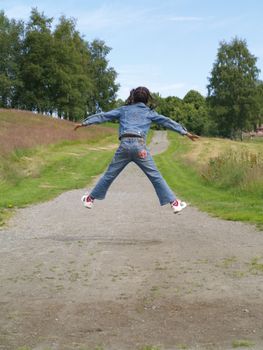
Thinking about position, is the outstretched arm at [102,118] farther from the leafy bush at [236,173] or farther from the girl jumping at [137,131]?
the leafy bush at [236,173]

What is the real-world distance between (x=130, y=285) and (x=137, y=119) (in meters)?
3.51

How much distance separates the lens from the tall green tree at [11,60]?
85.5m

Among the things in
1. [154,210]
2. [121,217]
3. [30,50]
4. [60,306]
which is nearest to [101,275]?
[60,306]

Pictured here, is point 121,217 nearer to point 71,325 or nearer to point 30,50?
point 71,325

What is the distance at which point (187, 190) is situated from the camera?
18234 millimetres

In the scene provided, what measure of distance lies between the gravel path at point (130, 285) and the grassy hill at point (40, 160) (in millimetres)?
3327

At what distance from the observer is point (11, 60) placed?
87.8 metres

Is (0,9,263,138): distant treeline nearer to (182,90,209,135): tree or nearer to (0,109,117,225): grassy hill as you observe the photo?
(182,90,209,135): tree

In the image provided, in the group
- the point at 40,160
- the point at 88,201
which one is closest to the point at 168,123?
the point at 88,201

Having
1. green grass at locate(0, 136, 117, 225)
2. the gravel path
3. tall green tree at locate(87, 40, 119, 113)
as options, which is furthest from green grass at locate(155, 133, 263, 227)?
tall green tree at locate(87, 40, 119, 113)

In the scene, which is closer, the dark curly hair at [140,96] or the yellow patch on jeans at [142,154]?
the yellow patch on jeans at [142,154]

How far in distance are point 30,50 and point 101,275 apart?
3302 inches

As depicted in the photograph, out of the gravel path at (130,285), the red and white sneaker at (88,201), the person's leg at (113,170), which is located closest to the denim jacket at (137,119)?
the person's leg at (113,170)

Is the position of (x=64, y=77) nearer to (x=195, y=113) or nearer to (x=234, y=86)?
(x=234, y=86)
